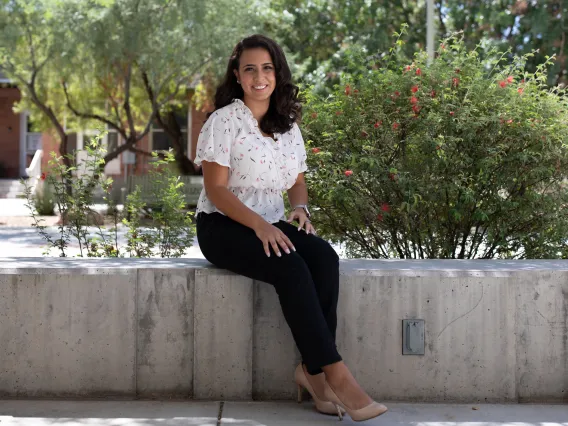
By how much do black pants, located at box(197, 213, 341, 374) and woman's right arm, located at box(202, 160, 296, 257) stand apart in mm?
47

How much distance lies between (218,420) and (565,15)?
16671 mm

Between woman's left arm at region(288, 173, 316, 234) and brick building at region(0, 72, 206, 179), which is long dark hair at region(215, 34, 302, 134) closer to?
woman's left arm at region(288, 173, 316, 234)

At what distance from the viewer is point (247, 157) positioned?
4.39 metres

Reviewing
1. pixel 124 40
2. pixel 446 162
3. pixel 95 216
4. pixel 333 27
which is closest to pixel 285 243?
pixel 446 162

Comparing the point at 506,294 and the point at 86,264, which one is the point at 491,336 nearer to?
the point at 506,294

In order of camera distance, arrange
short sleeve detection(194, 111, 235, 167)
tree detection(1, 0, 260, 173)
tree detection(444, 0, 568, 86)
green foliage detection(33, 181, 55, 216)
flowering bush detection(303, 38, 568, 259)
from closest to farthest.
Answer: short sleeve detection(194, 111, 235, 167)
flowering bush detection(303, 38, 568, 259)
tree detection(1, 0, 260, 173)
tree detection(444, 0, 568, 86)
green foliage detection(33, 181, 55, 216)

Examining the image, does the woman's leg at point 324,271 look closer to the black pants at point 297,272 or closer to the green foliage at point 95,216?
the black pants at point 297,272

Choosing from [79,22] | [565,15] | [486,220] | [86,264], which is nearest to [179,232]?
[86,264]

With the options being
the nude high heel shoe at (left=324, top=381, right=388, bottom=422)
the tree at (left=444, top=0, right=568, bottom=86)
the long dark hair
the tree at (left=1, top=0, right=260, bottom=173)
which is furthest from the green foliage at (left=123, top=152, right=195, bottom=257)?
the tree at (left=444, top=0, right=568, bottom=86)

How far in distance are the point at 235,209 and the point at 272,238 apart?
0.86 ft

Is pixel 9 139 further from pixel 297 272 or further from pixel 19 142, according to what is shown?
pixel 297 272

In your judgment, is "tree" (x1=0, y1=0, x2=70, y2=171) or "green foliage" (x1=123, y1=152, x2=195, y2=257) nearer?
"green foliage" (x1=123, y1=152, x2=195, y2=257)

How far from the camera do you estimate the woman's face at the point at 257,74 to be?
449cm

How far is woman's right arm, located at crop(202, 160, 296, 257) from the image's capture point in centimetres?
411
